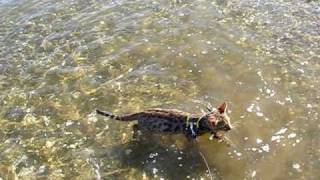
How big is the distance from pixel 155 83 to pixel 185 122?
103 inches

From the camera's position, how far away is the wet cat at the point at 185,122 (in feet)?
30.1

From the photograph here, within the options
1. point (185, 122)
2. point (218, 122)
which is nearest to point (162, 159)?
point (185, 122)

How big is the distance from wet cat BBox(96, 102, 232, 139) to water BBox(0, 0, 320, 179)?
1.50 feet

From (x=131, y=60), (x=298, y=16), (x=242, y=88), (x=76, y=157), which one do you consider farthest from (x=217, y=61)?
(x=76, y=157)

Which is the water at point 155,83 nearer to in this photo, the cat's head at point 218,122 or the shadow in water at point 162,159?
the shadow in water at point 162,159

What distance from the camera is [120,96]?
37.5ft

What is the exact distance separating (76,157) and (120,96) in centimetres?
215

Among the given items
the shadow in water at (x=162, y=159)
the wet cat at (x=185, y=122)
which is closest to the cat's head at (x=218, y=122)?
the wet cat at (x=185, y=122)

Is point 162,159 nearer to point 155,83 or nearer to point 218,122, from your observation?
point 218,122

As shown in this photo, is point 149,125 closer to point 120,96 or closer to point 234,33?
point 120,96

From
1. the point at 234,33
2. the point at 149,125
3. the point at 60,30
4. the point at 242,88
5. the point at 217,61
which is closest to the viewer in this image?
the point at 149,125

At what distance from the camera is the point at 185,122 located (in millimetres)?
9273

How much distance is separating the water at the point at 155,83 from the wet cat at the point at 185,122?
18.0 inches

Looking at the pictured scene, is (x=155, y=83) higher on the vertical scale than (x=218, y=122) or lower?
lower
